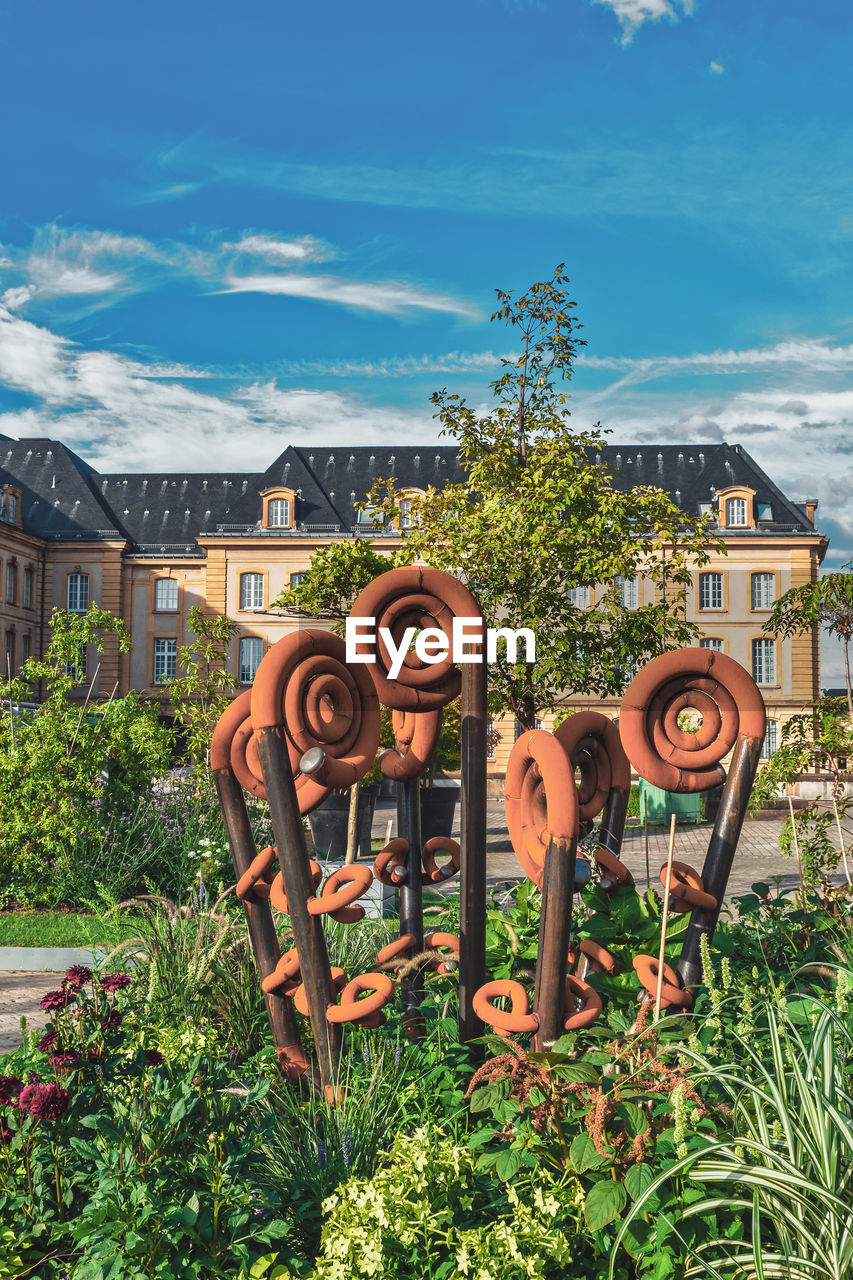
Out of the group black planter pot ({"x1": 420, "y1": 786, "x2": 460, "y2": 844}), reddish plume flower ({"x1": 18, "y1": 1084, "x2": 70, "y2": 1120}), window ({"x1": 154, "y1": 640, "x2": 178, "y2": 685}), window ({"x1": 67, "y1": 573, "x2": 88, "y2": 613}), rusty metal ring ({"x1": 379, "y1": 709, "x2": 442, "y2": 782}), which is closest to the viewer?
reddish plume flower ({"x1": 18, "y1": 1084, "x2": 70, "y2": 1120})

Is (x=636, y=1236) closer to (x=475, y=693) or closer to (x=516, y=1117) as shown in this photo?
(x=516, y=1117)

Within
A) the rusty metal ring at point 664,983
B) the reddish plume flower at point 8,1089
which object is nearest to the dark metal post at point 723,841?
the rusty metal ring at point 664,983

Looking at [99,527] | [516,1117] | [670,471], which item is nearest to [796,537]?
[670,471]

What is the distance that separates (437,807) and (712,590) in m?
28.7

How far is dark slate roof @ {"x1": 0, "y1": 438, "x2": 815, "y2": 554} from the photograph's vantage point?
131 ft

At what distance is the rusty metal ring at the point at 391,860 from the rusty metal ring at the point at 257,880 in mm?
394

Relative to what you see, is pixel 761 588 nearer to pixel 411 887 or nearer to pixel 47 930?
pixel 47 930

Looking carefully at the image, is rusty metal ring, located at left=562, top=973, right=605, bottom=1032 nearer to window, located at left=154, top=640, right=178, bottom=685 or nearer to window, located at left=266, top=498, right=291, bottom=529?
window, located at left=266, top=498, right=291, bottom=529

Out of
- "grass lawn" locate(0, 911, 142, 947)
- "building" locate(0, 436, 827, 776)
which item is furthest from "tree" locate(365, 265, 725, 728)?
"building" locate(0, 436, 827, 776)

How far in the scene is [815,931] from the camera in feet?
14.9

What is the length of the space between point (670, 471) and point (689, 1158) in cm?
4059

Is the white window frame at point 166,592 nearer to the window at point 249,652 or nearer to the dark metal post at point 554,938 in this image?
the window at point 249,652

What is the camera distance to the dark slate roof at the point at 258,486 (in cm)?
3997

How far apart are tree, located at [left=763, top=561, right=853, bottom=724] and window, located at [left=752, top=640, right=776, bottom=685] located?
110 feet
